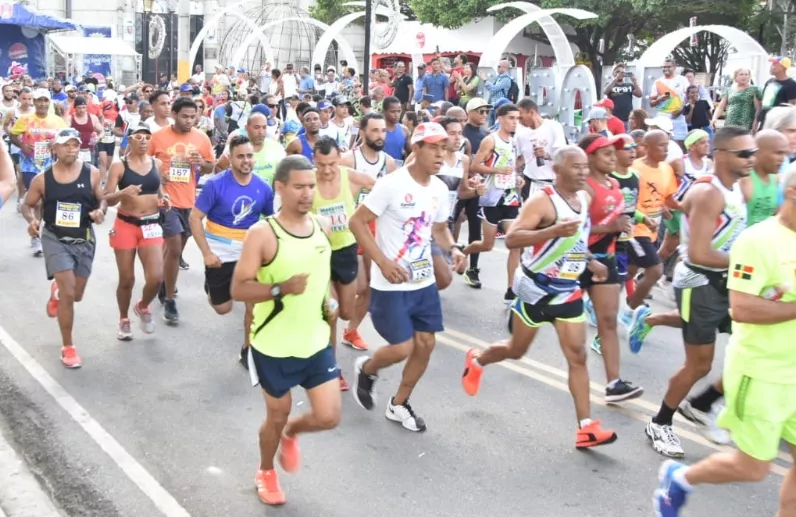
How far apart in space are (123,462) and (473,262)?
5383 millimetres

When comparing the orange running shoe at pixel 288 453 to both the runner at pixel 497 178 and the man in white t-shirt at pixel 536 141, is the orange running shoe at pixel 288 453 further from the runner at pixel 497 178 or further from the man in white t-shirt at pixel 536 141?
the man in white t-shirt at pixel 536 141

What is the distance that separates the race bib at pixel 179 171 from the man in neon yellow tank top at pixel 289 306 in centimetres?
401

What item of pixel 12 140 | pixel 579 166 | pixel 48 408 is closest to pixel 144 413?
pixel 48 408

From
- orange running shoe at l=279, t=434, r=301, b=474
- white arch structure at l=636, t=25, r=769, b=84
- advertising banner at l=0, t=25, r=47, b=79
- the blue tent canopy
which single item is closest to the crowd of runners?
orange running shoe at l=279, t=434, r=301, b=474

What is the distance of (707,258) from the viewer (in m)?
5.10

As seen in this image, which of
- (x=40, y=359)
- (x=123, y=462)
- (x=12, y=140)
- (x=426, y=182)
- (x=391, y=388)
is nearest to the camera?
(x=123, y=462)

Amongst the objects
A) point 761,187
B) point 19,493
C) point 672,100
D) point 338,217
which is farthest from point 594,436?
point 672,100

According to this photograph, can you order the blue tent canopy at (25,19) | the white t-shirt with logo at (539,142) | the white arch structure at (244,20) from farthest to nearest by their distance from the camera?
1. the blue tent canopy at (25,19)
2. the white arch structure at (244,20)
3. the white t-shirt with logo at (539,142)

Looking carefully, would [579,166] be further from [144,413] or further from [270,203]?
[144,413]

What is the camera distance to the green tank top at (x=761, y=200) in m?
5.50

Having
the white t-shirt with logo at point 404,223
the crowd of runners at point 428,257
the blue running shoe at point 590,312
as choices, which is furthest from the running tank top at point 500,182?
the white t-shirt with logo at point 404,223

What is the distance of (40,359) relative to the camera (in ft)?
23.9

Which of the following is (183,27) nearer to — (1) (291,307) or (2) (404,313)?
(2) (404,313)

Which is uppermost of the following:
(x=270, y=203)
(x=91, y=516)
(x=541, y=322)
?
(x=270, y=203)
